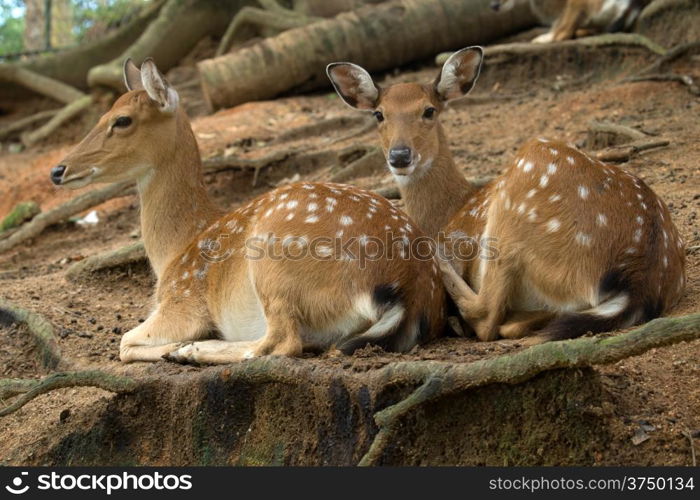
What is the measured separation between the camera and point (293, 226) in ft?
16.9

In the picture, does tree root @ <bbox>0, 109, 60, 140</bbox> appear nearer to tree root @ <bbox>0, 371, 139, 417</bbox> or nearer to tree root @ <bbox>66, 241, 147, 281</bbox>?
tree root @ <bbox>66, 241, 147, 281</bbox>

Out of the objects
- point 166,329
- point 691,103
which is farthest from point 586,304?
point 691,103

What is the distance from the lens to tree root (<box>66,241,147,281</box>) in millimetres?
7168

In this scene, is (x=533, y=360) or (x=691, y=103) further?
(x=691, y=103)

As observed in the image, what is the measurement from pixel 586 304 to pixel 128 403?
2229 mm

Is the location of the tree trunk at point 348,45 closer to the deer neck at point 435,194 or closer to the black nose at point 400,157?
the deer neck at point 435,194

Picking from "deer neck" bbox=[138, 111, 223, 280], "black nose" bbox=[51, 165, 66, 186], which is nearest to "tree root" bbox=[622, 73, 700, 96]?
"deer neck" bbox=[138, 111, 223, 280]

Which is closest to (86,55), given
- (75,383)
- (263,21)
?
(263,21)

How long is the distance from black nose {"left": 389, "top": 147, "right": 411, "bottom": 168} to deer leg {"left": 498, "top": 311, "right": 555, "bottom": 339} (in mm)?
1346

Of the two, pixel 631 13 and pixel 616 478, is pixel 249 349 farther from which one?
pixel 631 13

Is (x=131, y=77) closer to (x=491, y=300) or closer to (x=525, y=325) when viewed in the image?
(x=491, y=300)

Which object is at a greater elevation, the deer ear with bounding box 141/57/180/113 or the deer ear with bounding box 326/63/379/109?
the deer ear with bounding box 141/57/180/113

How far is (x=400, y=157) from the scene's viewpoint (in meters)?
6.06

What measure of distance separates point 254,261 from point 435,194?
162cm
